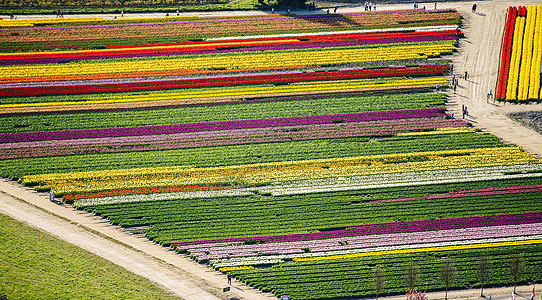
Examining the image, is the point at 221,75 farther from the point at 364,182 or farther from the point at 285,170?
the point at 364,182

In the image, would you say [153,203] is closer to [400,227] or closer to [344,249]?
[344,249]

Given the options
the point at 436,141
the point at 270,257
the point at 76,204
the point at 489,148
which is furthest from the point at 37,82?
the point at 489,148

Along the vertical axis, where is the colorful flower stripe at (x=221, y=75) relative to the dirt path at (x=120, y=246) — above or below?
above

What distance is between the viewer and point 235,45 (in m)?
95.8

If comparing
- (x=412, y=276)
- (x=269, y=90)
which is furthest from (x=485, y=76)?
(x=412, y=276)

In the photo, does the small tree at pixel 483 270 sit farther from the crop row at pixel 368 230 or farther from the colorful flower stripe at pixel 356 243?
the crop row at pixel 368 230

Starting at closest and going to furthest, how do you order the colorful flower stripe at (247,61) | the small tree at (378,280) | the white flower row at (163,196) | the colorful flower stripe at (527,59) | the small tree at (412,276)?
the small tree at (378,280), the small tree at (412,276), the white flower row at (163,196), the colorful flower stripe at (527,59), the colorful flower stripe at (247,61)

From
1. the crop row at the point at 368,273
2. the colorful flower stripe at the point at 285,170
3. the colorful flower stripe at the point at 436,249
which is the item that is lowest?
the crop row at the point at 368,273

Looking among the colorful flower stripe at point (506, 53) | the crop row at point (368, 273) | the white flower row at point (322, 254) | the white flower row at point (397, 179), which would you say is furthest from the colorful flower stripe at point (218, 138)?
the crop row at point (368, 273)

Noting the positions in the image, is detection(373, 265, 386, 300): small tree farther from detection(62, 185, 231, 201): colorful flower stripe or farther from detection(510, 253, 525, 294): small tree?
detection(62, 185, 231, 201): colorful flower stripe

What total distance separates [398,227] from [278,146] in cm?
1943

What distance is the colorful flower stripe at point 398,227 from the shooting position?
6131 cm

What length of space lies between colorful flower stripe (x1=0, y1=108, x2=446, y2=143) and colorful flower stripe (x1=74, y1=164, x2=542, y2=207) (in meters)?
10.8

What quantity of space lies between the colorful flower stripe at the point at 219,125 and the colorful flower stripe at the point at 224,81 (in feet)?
31.8
